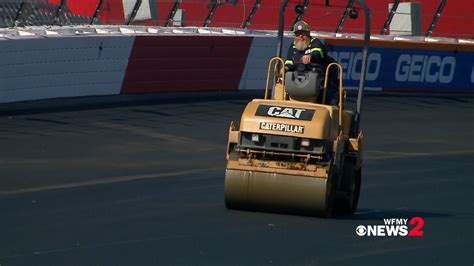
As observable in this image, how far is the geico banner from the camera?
27.1m

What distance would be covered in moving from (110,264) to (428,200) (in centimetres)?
574

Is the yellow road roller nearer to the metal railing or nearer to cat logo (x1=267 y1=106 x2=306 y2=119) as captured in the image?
cat logo (x1=267 y1=106 x2=306 y2=119)

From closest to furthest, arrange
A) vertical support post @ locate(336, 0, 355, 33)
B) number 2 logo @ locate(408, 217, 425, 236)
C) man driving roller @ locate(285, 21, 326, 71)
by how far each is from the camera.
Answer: number 2 logo @ locate(408, 217, 425, 236) < man driving roller @ locate(285, 21, 326, 71) < vertical support post @ locate(336, 0, 355, 33)

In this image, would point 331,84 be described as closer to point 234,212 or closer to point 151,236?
point 234,212

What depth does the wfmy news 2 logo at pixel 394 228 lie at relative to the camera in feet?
36.8

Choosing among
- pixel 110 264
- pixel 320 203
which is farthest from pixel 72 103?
pixel 110 264

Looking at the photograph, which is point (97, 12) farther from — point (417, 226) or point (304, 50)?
point (417, 226)

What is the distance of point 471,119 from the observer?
972 inches

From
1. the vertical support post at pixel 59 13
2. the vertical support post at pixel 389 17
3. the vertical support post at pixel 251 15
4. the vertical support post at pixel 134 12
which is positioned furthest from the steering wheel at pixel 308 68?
the vertical support post at pixel 389 17

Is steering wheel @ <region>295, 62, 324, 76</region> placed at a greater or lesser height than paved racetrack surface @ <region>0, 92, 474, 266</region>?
greater

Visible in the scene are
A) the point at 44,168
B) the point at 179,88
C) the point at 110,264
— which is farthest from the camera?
the point at 179,88

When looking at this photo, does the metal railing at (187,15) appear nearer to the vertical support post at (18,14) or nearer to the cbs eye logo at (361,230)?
the vertical support post at (18,14)

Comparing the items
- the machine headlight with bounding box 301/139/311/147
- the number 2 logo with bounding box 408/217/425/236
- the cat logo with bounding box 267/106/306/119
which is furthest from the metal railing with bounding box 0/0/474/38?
the machine headlight with bounding box 301/139/311/147

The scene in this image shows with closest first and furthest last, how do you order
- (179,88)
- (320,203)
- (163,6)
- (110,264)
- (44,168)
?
(110,264), (320,203), (44,168), (179,88), (163,6)
